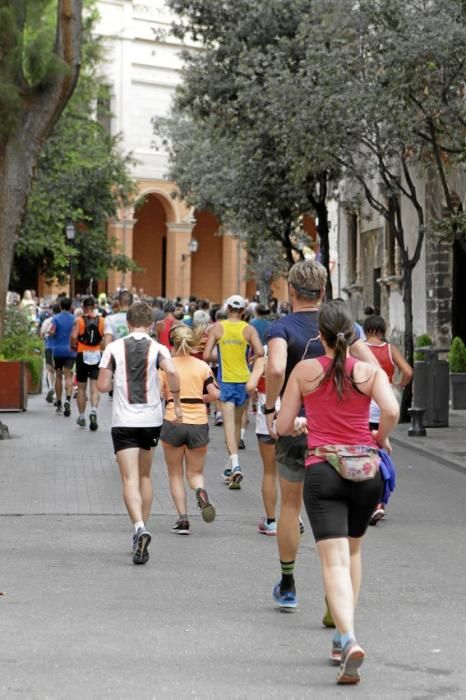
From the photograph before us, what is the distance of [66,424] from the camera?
19.9 meters

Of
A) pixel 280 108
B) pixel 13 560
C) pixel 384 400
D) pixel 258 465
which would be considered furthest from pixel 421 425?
pixel 384 400

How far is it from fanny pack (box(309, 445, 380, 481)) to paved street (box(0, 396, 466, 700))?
0.85m

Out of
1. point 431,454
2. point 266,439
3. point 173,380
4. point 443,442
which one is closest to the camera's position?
point 173,380

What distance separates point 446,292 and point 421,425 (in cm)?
929

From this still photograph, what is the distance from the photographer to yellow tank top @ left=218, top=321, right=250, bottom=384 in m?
14.4

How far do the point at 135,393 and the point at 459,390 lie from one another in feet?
49.8

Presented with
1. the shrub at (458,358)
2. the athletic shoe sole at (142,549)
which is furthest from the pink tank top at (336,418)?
the shrub at (458,358)

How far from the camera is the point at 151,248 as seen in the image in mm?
69938

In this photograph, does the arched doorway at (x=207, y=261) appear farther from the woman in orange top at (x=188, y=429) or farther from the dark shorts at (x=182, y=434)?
the dark shorts at (x=182, y=434)

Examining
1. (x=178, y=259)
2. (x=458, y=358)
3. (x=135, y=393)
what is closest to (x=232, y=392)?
(x=135, y=393)

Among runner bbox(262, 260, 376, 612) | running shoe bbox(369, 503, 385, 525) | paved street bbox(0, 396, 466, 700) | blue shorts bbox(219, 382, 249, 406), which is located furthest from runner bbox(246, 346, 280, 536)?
blue shorts bbox(219, 382, 249, 406)

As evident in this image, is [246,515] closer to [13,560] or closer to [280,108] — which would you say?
[13,560]

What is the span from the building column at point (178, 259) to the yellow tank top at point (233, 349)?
51881 mm

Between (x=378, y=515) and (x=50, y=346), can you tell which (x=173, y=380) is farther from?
(x=50, y=346)
